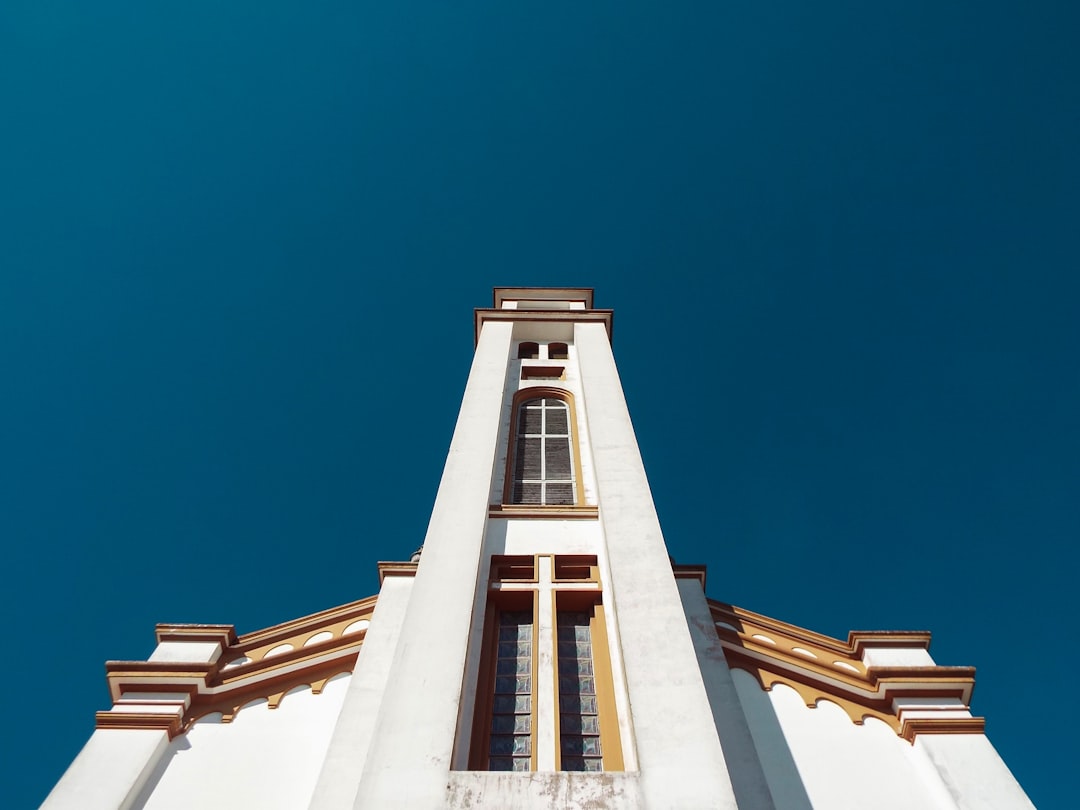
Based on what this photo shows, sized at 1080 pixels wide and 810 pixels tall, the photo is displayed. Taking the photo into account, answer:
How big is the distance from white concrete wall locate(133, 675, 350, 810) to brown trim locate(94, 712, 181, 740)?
20 cm

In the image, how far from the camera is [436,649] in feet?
27.3

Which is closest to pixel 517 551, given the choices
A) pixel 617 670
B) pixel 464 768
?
pixel 617 670

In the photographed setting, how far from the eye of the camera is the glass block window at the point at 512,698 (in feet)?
27.1

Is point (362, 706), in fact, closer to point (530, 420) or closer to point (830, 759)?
point (830, 759)

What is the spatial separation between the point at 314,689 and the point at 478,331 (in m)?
10.8

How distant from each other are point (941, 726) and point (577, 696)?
4456mm

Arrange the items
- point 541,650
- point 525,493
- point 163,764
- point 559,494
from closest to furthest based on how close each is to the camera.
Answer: point 163,764
point 541,650
point 559,494
point 525,493

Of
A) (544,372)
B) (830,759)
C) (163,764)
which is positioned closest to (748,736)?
(830,759)

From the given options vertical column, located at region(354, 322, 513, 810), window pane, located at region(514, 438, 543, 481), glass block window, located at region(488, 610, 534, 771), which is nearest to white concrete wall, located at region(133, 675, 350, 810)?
vertical column, located at region(354, 322, 513, 810)

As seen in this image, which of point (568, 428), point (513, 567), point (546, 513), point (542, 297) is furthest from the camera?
point (542, 297)

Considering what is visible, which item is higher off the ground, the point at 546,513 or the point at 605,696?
the point at 546,513

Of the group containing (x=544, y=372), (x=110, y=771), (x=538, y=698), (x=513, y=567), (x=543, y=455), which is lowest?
(x=110, y=771)

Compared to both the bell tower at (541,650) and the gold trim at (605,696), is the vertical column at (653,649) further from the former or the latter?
the gold trim at (605,696)

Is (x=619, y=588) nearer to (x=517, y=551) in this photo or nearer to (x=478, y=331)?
(x=517, y=551)
